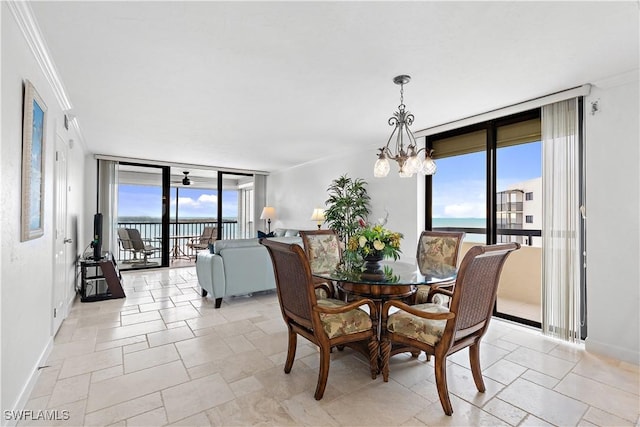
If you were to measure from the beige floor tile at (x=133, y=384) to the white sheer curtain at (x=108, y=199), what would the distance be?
184 inches

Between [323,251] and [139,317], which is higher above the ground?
[323,251]

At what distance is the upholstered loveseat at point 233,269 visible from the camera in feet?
12.7

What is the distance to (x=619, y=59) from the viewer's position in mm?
2307

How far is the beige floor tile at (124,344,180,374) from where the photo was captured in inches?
92.4

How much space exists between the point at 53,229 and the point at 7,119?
5.03 ft

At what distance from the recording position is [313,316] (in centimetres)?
192

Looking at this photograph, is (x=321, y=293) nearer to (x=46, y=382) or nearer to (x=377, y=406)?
(x=377, y=406)

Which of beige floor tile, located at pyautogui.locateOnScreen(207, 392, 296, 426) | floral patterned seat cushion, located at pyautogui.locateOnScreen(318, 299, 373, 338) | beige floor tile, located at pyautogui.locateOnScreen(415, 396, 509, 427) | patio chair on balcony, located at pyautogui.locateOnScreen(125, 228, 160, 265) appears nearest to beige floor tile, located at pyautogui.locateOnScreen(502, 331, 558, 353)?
beige floor tile, located at pyautogui.locateOnScreen(415, 396, 509, 427)

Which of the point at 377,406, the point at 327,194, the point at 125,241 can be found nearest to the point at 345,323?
the point at 377,406

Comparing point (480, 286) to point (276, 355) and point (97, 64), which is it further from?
point (97, 64)

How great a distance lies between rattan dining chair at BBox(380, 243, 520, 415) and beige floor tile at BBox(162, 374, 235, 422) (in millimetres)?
1147

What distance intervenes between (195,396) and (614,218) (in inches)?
142

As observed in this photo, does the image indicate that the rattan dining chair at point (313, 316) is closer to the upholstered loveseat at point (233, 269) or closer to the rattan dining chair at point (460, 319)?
the rattan dining chair at point (460, 319)
